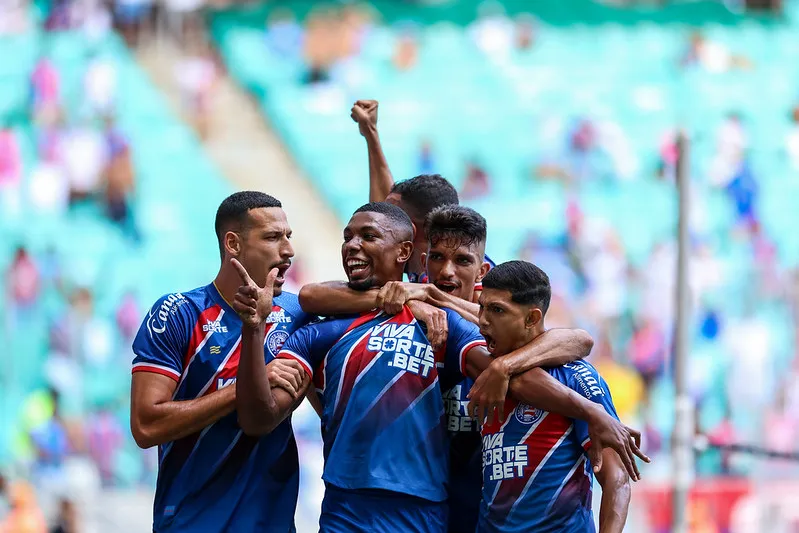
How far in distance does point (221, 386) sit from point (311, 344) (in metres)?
0.43

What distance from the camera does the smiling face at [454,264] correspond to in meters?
5.07

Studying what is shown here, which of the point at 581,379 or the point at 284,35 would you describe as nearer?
the point at 581,379

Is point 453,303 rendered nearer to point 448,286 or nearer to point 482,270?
point 448,286

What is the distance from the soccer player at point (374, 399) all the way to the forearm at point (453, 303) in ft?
0.14

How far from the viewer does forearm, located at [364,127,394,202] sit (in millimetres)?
6328

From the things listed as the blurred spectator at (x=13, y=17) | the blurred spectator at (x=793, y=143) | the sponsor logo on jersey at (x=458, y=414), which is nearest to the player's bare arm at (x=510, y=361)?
the sponsor logo on jersey at (x=458, y=414)

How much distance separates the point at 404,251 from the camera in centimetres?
505

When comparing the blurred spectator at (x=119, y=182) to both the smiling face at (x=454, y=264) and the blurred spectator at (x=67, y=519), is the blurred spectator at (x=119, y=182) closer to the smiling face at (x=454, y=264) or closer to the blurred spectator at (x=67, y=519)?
the blurred spectator at (x=67, y=519)

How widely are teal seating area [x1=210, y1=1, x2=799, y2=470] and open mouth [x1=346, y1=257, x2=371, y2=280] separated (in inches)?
509

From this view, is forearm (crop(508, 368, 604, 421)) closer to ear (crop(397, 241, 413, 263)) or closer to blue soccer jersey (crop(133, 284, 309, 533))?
ear (crop(397, 241, 413, 263))

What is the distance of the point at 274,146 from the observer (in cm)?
2072

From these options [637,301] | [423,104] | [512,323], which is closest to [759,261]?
[637,301]

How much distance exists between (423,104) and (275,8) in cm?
340

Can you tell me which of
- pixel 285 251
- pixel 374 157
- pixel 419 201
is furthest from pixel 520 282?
pixel 374 157
